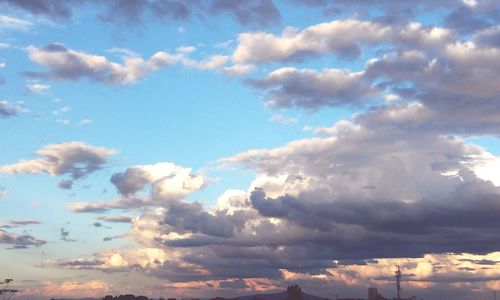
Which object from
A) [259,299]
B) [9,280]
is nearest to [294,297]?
[259,299]

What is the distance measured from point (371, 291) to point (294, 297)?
2101 centimetres

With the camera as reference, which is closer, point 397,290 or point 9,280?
point 397,290

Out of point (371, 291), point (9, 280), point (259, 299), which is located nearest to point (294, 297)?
point (259, 299)

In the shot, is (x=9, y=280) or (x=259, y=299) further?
(x=9, y=280)

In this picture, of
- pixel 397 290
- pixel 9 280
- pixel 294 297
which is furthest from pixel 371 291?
pixel 9 280

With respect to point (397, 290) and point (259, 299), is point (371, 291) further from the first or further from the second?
point (259, 299)

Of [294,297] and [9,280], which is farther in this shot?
[9,280]

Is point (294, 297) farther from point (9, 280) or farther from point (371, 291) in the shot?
point (9, 280)

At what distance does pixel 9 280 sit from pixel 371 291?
340ft

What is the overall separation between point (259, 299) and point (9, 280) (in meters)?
74.0

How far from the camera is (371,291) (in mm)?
173625

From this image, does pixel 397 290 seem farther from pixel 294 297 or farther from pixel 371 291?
pixel 294 297

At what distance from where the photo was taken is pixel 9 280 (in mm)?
189500
